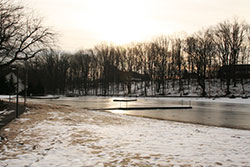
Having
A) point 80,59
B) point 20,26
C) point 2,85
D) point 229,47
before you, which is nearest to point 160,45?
point 229,47

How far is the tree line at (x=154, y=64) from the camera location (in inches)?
2402

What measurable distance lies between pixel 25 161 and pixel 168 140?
475 cm

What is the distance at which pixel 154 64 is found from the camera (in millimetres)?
76938

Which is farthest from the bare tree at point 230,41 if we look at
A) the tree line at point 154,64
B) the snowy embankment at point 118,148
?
the snowy embankment at point 118,148

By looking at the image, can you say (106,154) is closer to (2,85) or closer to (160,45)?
(2,85)

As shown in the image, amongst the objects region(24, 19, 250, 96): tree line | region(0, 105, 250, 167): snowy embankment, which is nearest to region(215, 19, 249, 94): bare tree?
region(24, 19, 250, 96): tree line

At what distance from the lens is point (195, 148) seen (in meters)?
7.29

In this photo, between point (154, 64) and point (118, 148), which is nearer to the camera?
point (118, 148)

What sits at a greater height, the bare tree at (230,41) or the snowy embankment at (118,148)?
the bare tree at (230,41)

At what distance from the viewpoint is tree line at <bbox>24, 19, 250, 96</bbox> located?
6100 centimetres

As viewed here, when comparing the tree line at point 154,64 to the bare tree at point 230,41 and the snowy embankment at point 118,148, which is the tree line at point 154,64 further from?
the snowy embankment at point 118,148

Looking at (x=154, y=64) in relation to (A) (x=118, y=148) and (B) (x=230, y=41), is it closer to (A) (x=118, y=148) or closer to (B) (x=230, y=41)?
(B) (x=230, y=41)

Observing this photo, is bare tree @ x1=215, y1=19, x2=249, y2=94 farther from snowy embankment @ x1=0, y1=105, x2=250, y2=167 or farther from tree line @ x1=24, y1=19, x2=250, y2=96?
snowy embankment @ x1=0, y1=105, x2=250, y2=167

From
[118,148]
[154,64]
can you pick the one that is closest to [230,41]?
[154,64]
